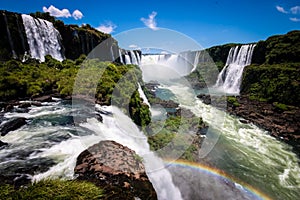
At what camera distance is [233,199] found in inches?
261

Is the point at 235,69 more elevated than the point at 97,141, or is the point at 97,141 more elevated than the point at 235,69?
the point at 235,69

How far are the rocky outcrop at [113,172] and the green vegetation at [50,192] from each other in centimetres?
64

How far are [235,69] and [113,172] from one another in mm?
34340

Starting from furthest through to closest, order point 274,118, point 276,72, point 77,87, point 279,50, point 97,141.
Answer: point 279,50
point 276,72
point 274,118
point 77,87
point 97,141

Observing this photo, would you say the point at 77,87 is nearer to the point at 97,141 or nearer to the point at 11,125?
the point at 11,125

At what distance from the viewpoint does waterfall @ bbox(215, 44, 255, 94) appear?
106 ft

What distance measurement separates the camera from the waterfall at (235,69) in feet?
106

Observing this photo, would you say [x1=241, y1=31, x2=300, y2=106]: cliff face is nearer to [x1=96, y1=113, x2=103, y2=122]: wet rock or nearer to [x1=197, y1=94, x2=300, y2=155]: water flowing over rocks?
[x1=197, y1=94, x2=300, y2=155]: water flowing over rocks

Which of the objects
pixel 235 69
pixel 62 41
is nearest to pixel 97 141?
pixel 62 41

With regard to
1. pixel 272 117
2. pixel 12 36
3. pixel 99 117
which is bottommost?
pixel 272 117

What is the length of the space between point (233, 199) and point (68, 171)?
585 centimetres

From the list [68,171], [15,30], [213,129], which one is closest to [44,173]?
[68,171]

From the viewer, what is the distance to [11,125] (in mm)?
6641

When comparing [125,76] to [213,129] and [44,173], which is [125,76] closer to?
[213,129]
